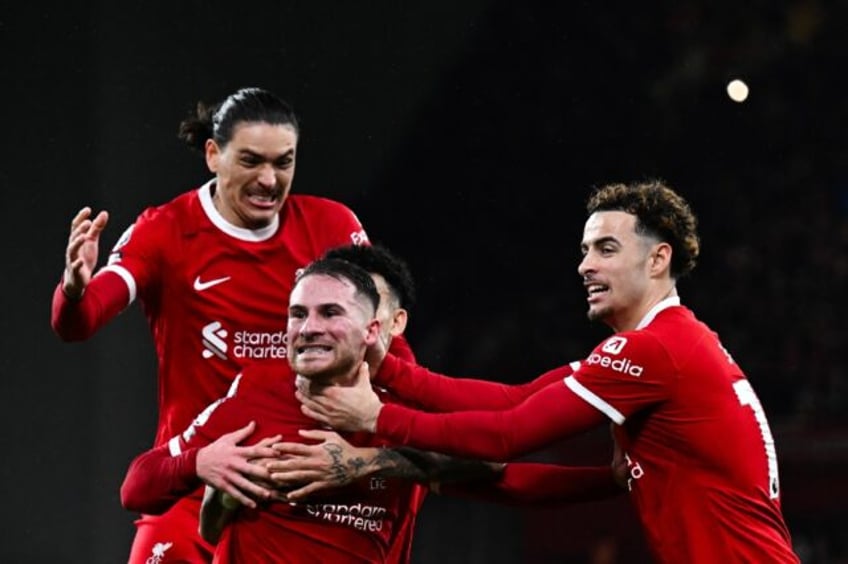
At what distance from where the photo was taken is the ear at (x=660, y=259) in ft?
11.4

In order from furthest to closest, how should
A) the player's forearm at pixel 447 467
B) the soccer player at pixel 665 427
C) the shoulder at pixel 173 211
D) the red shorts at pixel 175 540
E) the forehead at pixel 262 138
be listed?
1. the shoulder at pixel 173 211
2. the forehead at pixel 262 138
3. the red shorts at pixel 175 540
4. the player's forearm at pixel 447 467
5. the soccer player at pixel 665 427

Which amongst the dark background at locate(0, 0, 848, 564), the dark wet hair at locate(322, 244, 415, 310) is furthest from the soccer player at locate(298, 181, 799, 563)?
the dark background at locate(0, 0, 848, 564)

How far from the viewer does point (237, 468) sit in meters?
3.12

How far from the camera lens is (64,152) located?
318 inches

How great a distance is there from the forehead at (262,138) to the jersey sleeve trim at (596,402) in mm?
1153

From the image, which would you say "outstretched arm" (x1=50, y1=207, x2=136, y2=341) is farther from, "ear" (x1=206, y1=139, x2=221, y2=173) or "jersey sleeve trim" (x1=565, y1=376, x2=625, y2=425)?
"jersey sleeve trim" (x1=565, y1=376, x2=625, y2=425)

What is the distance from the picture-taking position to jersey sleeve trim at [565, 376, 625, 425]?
326 cm

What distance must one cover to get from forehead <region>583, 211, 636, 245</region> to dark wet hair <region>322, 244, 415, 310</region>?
18.1 inches

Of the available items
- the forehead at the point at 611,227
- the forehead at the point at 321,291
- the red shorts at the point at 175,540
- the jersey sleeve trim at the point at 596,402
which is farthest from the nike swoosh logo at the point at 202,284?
the jersey sleeve trim at the point at 596,402

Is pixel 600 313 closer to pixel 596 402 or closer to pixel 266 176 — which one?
pixel 596 402

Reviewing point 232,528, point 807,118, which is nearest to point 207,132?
point 232,528

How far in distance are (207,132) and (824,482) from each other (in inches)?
206

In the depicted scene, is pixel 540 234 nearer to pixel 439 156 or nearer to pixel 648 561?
pixel 439 156

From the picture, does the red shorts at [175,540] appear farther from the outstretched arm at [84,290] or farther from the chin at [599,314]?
the chin at [599,314]
